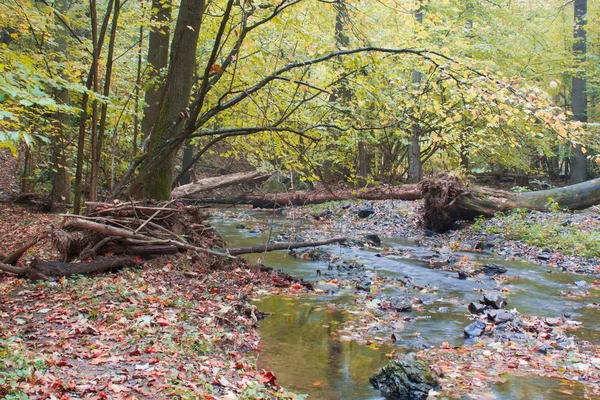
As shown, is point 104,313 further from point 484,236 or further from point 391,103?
point 484,236

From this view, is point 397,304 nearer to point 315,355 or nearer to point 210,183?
point 315,355

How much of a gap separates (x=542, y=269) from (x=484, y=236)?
315cm

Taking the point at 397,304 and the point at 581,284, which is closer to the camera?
the point at 397,304

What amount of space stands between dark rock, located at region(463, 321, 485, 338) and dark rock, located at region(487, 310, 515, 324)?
35 cm

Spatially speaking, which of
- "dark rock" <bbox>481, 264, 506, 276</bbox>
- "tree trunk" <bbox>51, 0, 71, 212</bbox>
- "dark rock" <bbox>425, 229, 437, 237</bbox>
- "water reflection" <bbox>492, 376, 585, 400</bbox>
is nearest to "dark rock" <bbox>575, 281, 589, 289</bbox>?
"dark rock" <bbox>481, 264, 506, 276</bbox>

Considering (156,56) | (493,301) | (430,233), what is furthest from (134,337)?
(430,233)

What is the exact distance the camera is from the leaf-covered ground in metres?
3.47

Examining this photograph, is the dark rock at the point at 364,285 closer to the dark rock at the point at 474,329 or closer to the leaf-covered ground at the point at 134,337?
the leaf-covered ground at the point at 134,337

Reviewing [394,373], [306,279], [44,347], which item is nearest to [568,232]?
[306,279]

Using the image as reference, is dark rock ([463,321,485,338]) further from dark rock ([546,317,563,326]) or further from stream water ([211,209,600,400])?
dark rock ([546,317,563,326])

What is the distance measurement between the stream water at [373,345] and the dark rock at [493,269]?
16cm

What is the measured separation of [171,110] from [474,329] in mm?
6122

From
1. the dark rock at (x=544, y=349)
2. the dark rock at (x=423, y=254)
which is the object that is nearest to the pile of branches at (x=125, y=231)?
the dark rock at (x=544, y=349)

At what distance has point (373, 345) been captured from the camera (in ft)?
18.6
